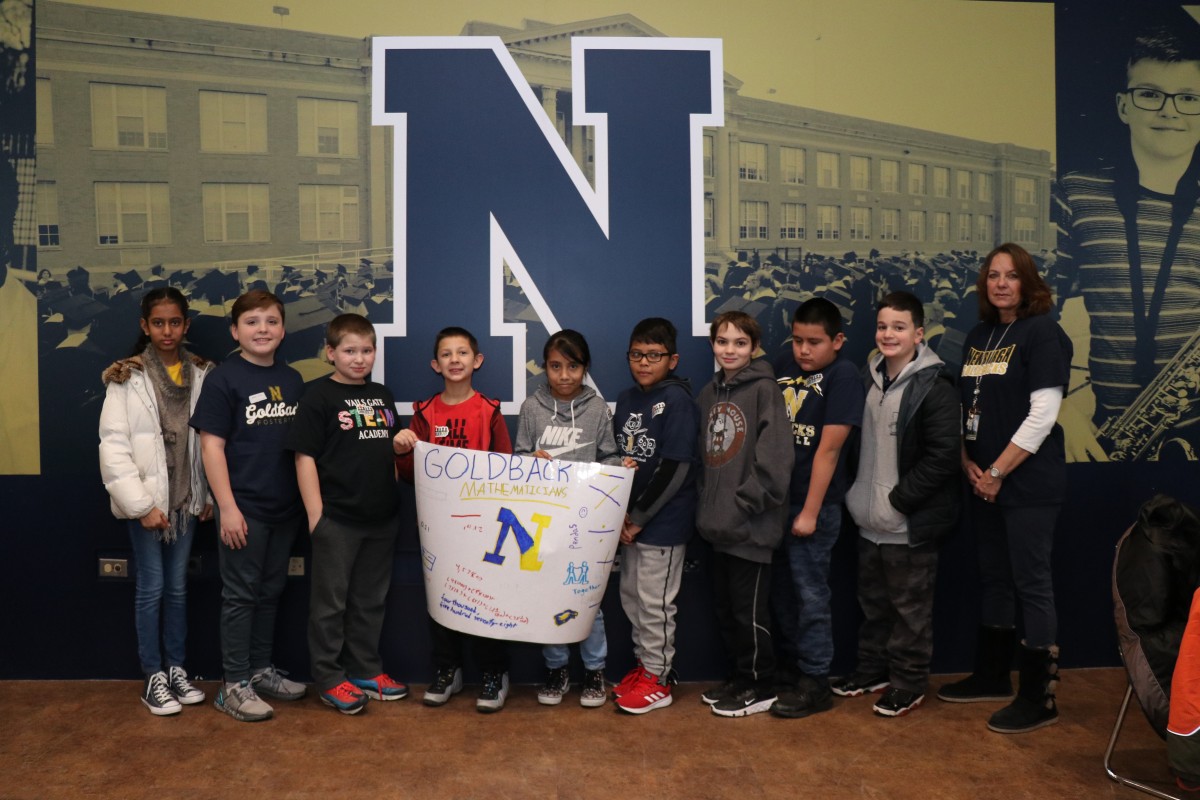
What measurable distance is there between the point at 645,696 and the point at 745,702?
1.11 ft

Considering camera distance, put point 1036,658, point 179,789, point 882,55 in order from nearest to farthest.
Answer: point 179,789, point 1036,658, point 882,55

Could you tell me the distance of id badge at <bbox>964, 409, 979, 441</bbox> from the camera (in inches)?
116

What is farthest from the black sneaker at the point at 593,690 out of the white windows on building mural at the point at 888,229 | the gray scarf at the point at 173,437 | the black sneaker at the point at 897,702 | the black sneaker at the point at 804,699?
the white windows on building mural at the point at 888,229

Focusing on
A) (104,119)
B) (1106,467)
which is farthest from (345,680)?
(1106,467)

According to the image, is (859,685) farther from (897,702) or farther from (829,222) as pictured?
(829,222)

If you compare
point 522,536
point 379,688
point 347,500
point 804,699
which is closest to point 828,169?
point 522,536

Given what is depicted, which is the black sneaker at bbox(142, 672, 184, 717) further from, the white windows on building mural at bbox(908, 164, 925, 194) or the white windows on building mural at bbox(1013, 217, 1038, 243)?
the white windows on building mural at bbox(1013, 217, 1038, 243)

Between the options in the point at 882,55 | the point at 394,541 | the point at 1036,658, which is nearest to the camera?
the point at 1036,658

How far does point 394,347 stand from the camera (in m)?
3.20

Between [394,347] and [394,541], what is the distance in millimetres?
720

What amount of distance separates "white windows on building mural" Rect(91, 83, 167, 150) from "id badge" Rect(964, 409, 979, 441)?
10.1 ft

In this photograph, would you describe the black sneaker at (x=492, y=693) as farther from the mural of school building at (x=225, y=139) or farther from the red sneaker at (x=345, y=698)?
the mural of school building at (x=225, y=139)

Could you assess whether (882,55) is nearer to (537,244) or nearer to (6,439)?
(537,244)

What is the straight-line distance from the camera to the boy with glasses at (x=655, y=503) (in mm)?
2879
